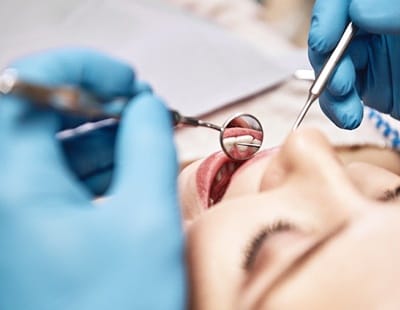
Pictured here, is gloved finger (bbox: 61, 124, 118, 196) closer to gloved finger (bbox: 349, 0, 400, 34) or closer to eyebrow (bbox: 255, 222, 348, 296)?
eyebrow (bbox: 255, 222, 348, 296)

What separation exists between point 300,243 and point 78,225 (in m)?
0.26

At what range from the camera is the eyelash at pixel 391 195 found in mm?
824

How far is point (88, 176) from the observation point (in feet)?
2.66

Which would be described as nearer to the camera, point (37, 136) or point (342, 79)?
point (37, 136)

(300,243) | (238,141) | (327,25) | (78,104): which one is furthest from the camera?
(327,25)

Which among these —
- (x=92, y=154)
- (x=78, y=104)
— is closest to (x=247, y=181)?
(x=92, y=154)

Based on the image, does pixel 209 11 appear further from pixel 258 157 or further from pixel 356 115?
pixel 258 157

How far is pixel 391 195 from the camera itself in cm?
83

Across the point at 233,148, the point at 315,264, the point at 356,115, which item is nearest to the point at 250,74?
the point at 356,115

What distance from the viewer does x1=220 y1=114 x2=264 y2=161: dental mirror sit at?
953 mm

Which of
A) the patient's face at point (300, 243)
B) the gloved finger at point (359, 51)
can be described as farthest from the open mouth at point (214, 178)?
the gloved finger at point (359, 51)

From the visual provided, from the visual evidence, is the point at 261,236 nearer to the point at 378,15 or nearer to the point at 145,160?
the point at 145,160

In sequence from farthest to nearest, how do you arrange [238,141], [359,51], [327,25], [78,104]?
[359,51]
[327,25]
[238,141]
[78,104]

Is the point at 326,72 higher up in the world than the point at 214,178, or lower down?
higher up
